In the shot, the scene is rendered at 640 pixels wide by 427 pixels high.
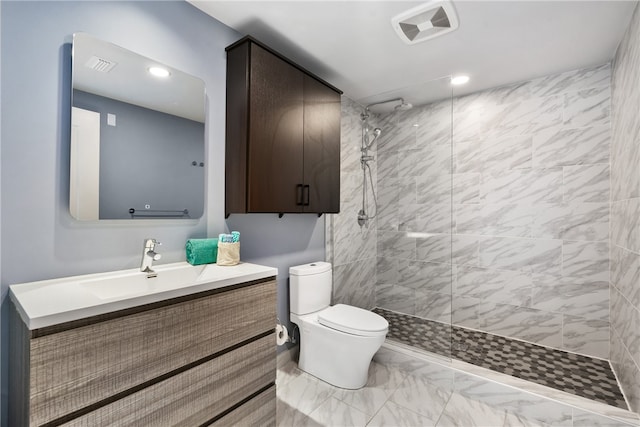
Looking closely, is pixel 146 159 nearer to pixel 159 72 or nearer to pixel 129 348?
pixel 159 72

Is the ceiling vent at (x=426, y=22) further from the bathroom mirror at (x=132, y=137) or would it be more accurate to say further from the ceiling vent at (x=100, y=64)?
the ceiling vent at (x=100, y=64)

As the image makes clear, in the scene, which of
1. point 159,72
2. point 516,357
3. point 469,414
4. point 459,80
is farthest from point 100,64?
point 516,357

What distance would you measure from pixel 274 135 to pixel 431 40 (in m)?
1.24

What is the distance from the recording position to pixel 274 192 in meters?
1.79

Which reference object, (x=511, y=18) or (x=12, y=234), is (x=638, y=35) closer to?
(x=511, y=18)

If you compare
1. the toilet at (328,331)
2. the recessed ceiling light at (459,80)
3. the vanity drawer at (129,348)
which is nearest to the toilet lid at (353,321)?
the toilet at (328,331)

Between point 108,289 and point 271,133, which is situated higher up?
point 271,133

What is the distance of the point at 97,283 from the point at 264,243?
1.00 m

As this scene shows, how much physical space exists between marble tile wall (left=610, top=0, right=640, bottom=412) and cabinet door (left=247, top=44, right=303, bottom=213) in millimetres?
1934

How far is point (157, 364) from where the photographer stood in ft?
3.38

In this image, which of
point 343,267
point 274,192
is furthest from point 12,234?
point 343,267

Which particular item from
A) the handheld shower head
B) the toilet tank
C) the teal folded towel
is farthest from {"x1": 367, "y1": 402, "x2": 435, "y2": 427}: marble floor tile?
the handheld shower head

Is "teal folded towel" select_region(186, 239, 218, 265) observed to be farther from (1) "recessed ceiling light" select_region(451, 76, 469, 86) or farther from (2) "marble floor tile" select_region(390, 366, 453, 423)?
(1) "recessed ceiling light" select_region(451, 76, 469, 86)

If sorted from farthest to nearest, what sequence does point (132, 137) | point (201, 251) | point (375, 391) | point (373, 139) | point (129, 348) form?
point (373, 139) → point (375, 391) → point (201, 251) → point (132, 137) → point (129, 348)
